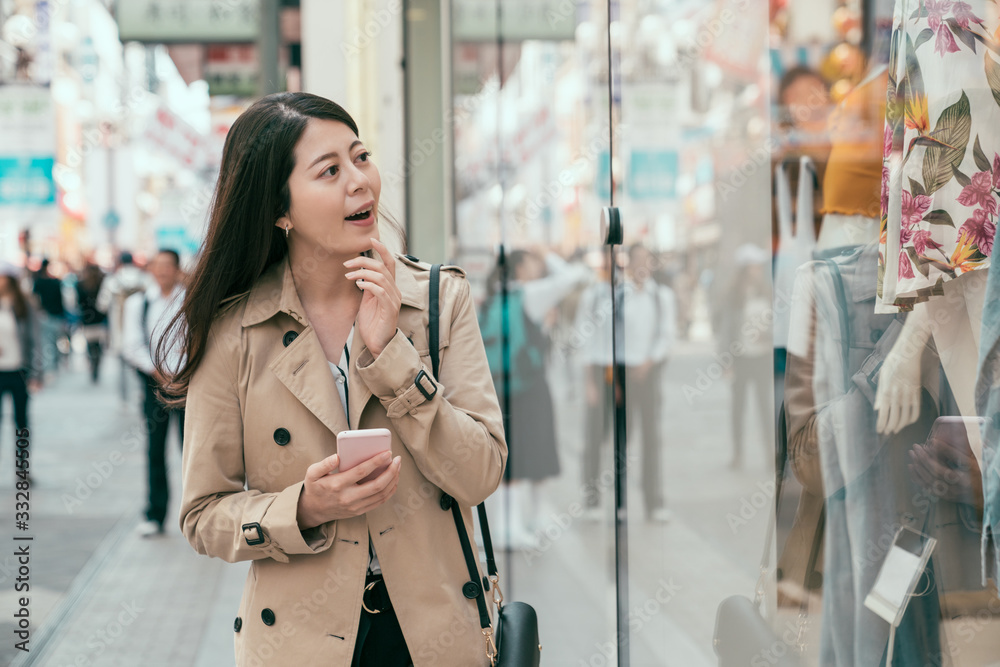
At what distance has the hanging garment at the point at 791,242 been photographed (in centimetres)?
222

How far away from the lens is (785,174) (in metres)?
2.55

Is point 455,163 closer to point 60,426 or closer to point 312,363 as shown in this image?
point 312,363

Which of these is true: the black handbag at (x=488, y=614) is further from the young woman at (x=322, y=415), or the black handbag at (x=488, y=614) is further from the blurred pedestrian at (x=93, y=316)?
the blurred pedestrian at (x=93, y=316)

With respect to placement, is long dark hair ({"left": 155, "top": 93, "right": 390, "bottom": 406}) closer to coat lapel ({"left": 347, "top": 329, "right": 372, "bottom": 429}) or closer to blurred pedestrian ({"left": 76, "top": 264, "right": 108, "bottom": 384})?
coat lapel ({"left": 347, "top": 329, "right": 372, "bottom": 429})

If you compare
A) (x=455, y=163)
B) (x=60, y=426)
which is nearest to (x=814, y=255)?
(x=455, y=163)

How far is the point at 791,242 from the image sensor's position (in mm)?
2352

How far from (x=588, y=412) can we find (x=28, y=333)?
491 centimetres

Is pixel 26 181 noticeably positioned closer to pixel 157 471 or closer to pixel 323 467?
pixel 157 471

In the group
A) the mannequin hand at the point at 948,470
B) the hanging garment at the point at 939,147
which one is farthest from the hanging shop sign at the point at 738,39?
the mannequin hand at the point at 948,470

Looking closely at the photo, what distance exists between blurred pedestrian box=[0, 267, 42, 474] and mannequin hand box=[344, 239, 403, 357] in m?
6.21

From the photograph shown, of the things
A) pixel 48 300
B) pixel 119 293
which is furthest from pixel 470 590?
pixel 119 293

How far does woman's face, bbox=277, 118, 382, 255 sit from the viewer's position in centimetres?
172

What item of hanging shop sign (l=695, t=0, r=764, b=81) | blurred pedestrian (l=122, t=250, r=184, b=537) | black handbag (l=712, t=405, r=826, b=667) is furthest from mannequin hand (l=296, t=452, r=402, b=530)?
hanging shop sign (l=695, t=0, r=764, b=81)

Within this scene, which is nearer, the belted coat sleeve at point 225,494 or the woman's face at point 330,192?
the belted coat sleeve at point 225,494
